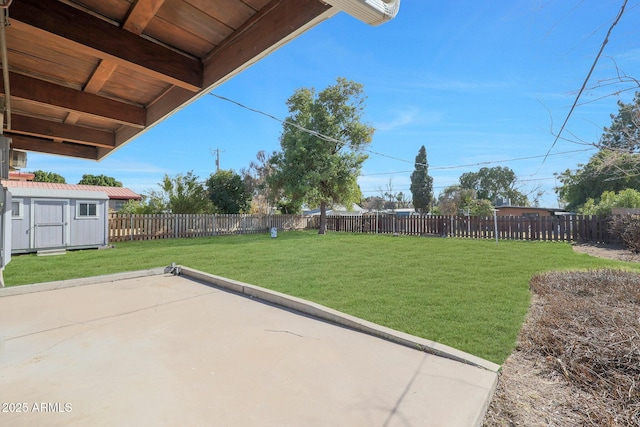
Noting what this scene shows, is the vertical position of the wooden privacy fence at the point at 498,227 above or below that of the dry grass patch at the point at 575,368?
above

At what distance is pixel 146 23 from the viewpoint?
1.95 metres

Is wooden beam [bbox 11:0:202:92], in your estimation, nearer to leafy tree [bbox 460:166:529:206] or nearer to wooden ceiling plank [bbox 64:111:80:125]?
wooden ceiling plank [bbox 64:111:80:125]

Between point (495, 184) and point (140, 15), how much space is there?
197 ft

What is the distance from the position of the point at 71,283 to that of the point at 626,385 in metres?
6.39

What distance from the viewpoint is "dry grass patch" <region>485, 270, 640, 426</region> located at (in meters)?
1.84

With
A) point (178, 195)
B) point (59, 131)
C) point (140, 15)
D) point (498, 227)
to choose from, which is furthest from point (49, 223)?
point (498, 227)

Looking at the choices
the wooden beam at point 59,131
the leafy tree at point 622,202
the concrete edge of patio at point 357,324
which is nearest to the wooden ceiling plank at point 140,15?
the wooden beam at point 59,131

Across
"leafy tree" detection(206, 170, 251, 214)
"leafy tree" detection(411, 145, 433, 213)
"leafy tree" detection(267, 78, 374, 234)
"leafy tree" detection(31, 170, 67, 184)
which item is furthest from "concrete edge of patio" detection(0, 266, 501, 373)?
"leafy tree" detection(31, 170, 67, 184)

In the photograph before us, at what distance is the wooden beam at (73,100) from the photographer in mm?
2623

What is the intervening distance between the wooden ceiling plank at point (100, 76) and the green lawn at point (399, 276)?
327 centimetres

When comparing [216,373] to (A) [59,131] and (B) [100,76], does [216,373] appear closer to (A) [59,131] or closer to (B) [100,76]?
(B) [100,76]

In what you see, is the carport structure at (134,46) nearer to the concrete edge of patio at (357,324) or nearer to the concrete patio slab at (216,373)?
the concrete patio slab at (216,373)

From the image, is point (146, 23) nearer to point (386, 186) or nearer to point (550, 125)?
point (550, 125)

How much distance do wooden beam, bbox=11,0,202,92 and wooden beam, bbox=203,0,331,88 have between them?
0.24 meters
